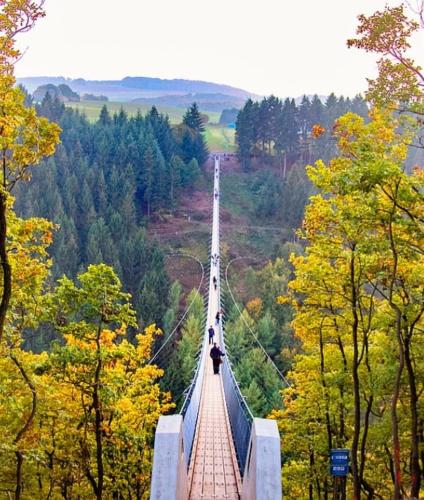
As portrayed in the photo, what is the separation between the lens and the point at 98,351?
8.55 meters

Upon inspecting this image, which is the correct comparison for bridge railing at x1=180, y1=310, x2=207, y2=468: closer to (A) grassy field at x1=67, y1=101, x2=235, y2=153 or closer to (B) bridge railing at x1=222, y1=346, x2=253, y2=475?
(B) bridge railing at x1=222, y1=346, x2=253, y2=475

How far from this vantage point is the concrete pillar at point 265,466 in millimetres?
6855

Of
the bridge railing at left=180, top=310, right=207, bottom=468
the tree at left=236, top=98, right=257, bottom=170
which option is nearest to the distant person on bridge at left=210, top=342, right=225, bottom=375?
the bridge railing at left=180, top=310, right=207, bottom=468

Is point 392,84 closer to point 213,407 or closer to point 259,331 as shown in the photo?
point 213,407

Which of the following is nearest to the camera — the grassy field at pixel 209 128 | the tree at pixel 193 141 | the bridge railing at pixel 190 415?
the bridge railing at pixel 190 415

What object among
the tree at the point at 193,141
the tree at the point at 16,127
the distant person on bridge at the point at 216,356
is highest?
the tree at the point at 193,141

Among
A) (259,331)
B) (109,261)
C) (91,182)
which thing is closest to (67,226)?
(109,261)

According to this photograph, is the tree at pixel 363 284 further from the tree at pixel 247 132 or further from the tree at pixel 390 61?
the tree at pixel 247 132

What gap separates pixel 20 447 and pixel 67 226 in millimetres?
44226

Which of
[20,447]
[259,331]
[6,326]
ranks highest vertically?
[6,326]

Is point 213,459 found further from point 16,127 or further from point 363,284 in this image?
point 16,127

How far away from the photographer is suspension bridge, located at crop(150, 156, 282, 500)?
274 inches

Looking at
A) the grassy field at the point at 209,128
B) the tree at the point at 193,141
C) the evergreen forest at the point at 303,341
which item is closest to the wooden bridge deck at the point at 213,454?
the evergreen forest at the point at 303,341

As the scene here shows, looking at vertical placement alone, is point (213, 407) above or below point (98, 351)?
below
